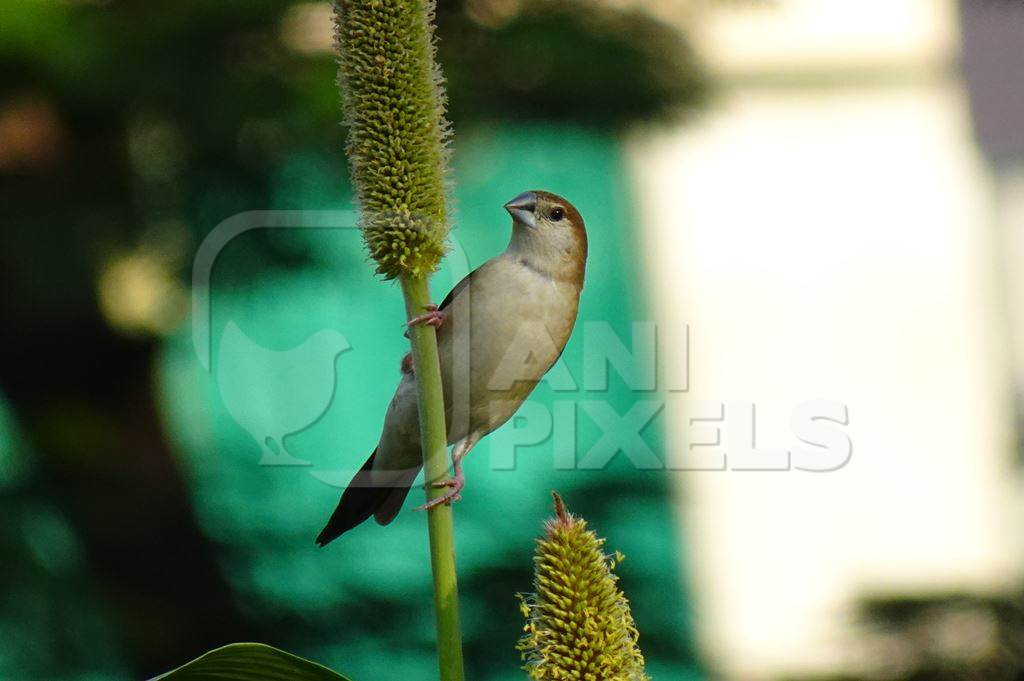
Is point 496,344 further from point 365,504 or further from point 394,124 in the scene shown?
point 394,124

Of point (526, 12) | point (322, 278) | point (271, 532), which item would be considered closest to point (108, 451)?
point (271, 532)

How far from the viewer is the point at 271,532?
A: 9.20 ft

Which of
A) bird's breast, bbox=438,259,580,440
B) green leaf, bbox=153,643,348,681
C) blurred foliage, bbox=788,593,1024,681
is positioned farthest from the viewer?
blurred foliage, bbox=788,593,1024,681

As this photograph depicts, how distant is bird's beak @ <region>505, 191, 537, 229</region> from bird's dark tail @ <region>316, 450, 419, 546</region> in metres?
0.49

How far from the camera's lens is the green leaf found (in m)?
0.91

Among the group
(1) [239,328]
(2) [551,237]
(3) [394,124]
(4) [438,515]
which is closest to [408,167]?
(3) [394,124]

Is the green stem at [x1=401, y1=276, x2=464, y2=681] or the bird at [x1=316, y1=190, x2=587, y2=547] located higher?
the bird at [x1=316, y1=190, x2=587, y2=547]

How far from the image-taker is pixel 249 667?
37.9 inches

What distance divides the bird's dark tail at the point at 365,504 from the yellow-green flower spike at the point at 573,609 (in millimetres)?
987

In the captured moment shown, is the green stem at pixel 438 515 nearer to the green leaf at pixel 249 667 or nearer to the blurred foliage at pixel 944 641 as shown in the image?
the green leaf at pixel 249 667

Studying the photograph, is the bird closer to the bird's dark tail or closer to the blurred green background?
the bird's dark tail

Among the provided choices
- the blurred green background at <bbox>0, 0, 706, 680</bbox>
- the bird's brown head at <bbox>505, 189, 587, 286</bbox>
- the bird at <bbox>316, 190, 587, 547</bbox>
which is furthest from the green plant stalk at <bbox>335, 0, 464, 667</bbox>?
the blurred green background at <bbox>0, 0, 706, 680</bbox>

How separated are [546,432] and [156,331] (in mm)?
891

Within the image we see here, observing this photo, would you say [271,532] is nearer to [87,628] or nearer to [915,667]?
[87,628]
